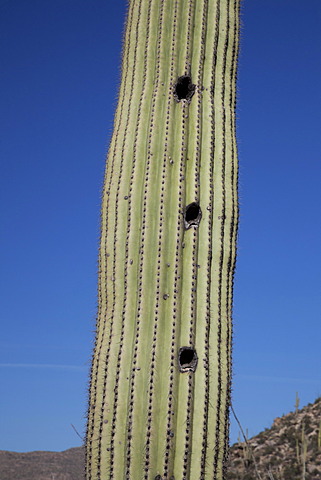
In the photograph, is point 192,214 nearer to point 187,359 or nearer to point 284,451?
point 187,359

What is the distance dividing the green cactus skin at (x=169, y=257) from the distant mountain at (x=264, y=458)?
7277 millimetres

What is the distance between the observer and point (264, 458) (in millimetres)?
13039

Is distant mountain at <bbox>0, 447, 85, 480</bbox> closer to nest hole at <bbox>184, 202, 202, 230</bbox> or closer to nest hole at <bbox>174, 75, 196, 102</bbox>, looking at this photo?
nest hole at <bbox>184, 202, 202, 230</bbox>

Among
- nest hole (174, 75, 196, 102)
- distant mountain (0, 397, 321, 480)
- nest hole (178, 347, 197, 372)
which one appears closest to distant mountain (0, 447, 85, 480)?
distant mountain (0, 397, 321, 480)

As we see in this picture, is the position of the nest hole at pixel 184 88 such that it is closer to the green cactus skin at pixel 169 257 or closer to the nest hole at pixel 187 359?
the green cactus skin at pixel 169 257

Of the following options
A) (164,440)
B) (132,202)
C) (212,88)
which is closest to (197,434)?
(164,440)

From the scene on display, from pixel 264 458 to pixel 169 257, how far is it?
359 inches

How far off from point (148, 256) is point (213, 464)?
165cm

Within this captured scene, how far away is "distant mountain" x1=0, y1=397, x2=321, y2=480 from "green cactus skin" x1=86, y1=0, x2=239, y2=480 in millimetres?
7277

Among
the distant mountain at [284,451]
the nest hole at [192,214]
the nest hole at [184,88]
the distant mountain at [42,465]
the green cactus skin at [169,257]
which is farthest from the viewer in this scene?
the distant mountain at [42,465]

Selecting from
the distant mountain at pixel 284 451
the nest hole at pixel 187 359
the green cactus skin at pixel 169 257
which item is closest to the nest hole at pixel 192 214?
the green cactus skin at pixel 169 257

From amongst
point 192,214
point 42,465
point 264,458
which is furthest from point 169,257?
point 42,465

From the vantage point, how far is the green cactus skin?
483 centimetres

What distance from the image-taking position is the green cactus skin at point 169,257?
4832 millimetres
